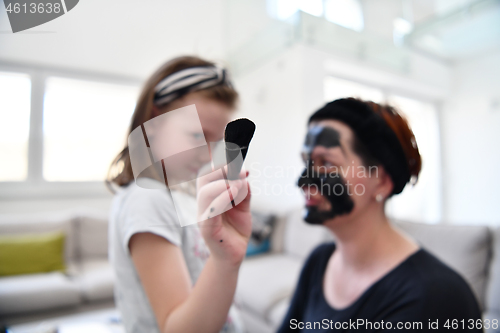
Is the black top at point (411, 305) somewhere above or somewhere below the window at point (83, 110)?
below

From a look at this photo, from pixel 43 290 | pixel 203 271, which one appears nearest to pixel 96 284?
pixel 43 290

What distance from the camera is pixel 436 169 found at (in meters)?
2.29

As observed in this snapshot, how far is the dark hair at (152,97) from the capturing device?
7.5 inches

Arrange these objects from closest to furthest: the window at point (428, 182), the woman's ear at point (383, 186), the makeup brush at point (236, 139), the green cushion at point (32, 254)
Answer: the makeup brush at point (236, 139) < the woman's ear at point (383, 186) < the green cushion at point (32, 254) < the window at point (428, 182)

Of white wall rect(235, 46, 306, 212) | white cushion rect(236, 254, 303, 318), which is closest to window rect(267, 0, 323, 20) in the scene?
white wall rect(235, 46, 306, 212)

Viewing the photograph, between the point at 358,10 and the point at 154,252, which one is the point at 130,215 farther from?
the point at 358,10

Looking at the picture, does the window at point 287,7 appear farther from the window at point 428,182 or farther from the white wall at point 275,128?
the window at point 428,182

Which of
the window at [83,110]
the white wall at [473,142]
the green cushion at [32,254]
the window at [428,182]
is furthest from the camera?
the window at [428,182]

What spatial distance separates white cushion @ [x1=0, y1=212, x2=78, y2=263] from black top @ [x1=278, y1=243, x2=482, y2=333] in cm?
170

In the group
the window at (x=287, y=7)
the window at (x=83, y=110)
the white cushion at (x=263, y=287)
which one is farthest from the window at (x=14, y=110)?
the white cushion at (x=263, y=287)

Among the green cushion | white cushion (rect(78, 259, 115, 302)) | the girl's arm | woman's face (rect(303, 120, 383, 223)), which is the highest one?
woman's face (rect(303, 120, 383, 223))

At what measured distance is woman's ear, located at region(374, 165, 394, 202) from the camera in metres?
0.38

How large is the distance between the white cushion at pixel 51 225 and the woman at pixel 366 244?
64.1 inches

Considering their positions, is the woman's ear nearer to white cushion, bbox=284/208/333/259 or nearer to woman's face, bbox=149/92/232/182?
woman's face, bbox=149/92/232/182
